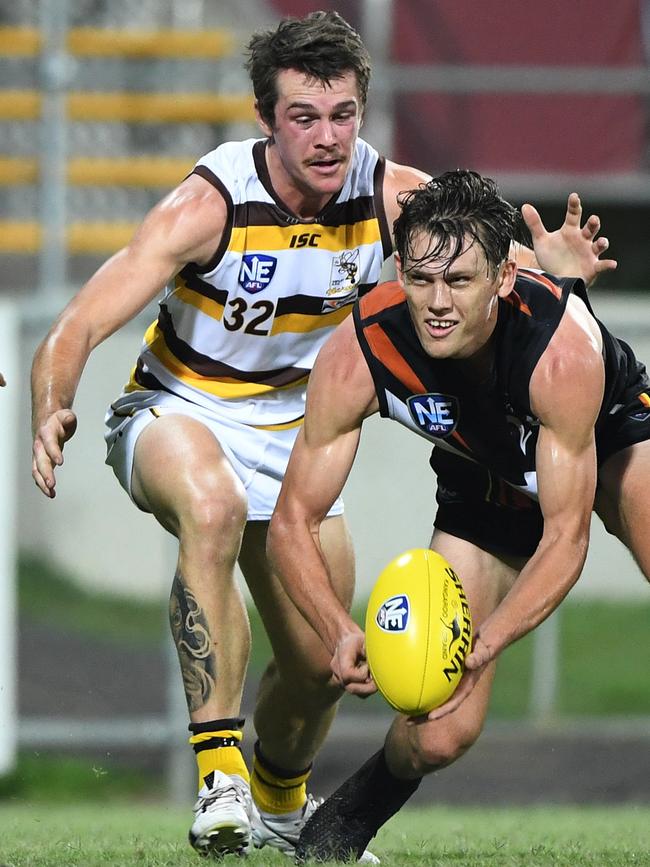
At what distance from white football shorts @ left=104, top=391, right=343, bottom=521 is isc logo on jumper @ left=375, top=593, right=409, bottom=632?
3.80ft

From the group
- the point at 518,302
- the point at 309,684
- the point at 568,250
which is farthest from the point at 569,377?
the point at 309,684

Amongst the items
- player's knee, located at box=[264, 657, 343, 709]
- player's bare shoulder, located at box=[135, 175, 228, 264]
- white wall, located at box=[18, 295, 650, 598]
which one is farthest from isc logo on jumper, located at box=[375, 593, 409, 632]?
white wall, located at box=[18, 295, 650, 598]

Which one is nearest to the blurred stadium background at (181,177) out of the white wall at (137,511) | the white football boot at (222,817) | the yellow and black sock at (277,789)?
the white wall at (137,511)

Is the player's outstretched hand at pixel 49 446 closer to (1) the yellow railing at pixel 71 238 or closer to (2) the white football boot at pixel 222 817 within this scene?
(2) the white football boot at pixel 222 817

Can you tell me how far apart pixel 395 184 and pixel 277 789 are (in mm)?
2147

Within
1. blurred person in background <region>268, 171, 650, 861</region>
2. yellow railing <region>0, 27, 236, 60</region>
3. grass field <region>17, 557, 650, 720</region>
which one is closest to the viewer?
blurred person in background <region>268, 171, 650, 861</region>

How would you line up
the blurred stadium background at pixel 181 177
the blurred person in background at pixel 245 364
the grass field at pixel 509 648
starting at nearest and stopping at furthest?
the blurred person in background at pixel 245 364 → the blurred stadium background at pixel 181 177 → the grass field at pixel 509 648

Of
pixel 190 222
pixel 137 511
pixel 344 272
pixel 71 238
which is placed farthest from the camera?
pixel 71 238

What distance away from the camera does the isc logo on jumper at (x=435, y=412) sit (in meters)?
4.74

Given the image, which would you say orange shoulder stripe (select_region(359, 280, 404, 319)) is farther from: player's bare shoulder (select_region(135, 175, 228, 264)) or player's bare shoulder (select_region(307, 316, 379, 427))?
player's bare shoulder (select_region(135, 175, 228, 264))

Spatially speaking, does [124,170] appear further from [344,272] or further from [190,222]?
[190,222]

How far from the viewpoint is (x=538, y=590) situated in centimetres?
440

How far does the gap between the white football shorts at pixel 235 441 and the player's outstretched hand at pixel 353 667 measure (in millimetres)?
1165

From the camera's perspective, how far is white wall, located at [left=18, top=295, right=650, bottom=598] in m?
10.0
